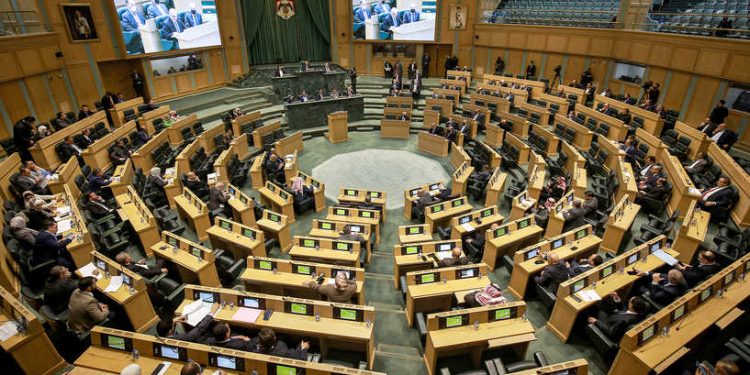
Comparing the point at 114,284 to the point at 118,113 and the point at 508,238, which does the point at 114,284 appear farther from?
the point at 118,113

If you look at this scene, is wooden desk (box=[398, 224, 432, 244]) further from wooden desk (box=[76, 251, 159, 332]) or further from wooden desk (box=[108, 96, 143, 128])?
wooden desk (box=[108, 96, 143, 128])

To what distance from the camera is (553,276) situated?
6.67 metres

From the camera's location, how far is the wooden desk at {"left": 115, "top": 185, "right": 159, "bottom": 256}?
8352mm

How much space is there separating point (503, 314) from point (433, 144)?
383 inches

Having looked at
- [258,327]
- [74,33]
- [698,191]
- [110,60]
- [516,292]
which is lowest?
[516,292]

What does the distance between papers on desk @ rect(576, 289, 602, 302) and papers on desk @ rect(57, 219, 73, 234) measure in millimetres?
9584

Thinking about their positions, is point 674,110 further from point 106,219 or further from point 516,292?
point 106,219

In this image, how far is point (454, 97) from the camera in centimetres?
1781

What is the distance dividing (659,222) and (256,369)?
875 centimetres

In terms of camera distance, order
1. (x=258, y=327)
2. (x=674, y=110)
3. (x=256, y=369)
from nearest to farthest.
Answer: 1. (x=256, y=369)
2. (x=258, y=327)
3. (x=674, y=110)

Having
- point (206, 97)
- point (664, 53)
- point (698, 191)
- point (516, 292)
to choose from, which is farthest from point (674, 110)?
point (206, 97)

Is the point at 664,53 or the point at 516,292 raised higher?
the point at 664,53

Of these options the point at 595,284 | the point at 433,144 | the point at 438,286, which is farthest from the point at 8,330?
the point at 433,144

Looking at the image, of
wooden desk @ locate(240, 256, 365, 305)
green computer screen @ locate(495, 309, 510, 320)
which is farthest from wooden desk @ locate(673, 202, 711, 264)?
wooden desk @ locate(240, 256, 365, 305)
